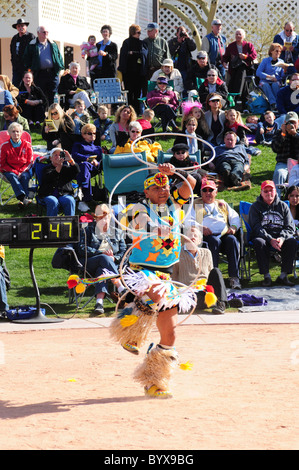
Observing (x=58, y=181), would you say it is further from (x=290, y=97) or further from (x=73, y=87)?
(x=290, y=97)

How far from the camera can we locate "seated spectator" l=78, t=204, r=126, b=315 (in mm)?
10625

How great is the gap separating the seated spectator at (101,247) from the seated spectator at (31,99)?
7221 mm

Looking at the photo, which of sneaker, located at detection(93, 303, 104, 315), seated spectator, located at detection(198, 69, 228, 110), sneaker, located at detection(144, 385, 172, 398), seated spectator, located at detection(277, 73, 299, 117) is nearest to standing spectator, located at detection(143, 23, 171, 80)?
seated spectator, located at detection(198, 69, 228, 110)

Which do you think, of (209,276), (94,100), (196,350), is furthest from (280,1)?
(196,350)

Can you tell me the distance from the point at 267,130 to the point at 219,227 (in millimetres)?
6346

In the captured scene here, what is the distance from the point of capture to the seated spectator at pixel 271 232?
11.2m

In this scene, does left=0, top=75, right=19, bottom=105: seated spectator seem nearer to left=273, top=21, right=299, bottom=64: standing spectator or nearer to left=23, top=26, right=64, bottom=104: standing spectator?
left=23, top=26, right=64, bottom=104: standing spectator

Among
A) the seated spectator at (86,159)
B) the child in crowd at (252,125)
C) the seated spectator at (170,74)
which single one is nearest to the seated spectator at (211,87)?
the seated spectator at (170,74)

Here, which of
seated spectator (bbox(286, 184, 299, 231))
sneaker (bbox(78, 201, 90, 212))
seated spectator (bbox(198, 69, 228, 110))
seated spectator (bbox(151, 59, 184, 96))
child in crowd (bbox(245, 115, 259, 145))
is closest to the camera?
seated spectator (bbox(286, 184, 299, 231))

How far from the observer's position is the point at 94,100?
1855 centimetres

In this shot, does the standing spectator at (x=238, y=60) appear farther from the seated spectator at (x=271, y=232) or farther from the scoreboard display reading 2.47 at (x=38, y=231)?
the scoreboard display reading 2.47 at (x=38, y=231)

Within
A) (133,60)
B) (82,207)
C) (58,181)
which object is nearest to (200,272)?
(58,181)

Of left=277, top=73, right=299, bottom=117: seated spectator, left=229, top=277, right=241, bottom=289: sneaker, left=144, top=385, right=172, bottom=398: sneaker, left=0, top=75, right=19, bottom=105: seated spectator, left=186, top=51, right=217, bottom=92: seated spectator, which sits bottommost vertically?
left=229, top=277, right=241, bottom=289: sneaker

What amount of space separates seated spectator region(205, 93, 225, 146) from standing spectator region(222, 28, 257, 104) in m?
4.67
